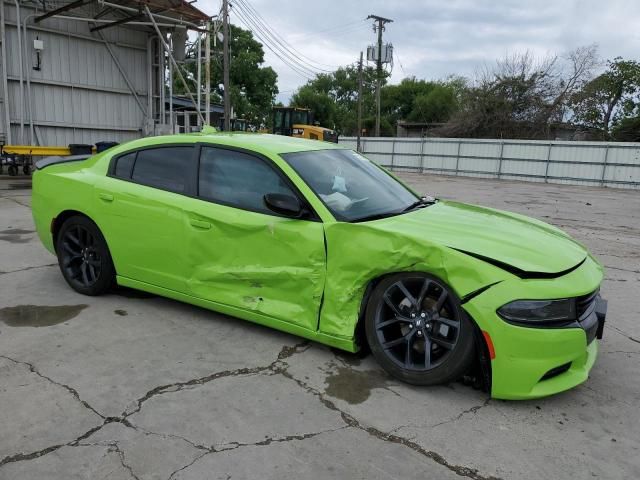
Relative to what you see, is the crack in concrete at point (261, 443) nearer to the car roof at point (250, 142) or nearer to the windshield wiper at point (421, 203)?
the windshield wiper at point (421, 203)

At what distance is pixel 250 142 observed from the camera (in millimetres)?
→ 3883

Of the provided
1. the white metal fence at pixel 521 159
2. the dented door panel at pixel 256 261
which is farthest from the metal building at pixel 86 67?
the dented door panel at pixel 256 261

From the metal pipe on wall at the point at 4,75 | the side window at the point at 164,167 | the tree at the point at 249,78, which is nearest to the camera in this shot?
the side window at the point at 164,167

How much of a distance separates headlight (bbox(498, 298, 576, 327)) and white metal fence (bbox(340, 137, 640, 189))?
17.4m

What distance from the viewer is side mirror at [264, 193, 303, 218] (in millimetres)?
3359

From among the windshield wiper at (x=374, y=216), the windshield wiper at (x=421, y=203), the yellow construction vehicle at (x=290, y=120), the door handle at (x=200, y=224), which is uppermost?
the yellow construction vehicle at (x=290, y=120)

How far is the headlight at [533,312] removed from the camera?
2721mm

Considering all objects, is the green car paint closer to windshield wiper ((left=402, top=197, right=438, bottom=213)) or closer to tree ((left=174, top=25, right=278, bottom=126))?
windshield wiper ((left=402, top=197, right=438, bottom=213))

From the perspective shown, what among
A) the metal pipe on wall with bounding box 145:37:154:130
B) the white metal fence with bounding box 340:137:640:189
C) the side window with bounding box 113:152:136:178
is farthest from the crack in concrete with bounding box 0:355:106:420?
the white metal fence with bounding box 340:137:640:189

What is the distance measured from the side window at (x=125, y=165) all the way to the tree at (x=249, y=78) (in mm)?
38502

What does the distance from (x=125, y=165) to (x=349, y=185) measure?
1.93 meters

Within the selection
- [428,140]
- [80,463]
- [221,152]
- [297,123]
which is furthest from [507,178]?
[80,463]

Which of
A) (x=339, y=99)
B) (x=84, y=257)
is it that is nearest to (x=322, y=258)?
(x=84, y=257)

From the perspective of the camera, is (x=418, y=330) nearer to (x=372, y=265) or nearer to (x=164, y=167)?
(x=372, y=265)
